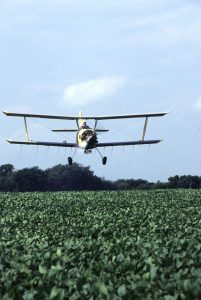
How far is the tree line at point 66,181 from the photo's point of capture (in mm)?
135500

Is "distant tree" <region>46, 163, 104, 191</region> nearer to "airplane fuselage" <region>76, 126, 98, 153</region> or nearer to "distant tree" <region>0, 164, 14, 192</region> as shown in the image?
"distant tree" <region>0, 164, 14, 192</region>

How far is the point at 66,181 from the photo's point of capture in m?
164

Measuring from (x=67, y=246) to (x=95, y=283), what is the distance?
194 inches

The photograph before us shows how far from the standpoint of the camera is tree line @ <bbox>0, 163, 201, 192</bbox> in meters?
136

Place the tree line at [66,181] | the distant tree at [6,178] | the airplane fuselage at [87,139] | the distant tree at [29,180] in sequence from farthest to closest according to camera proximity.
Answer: the distant tree at [6,178] → the distant tree at [29,180] → the tree line at [66,181] → the airplane fuselage at [87,139]

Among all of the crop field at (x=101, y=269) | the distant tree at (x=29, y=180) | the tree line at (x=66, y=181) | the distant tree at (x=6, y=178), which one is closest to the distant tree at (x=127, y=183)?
the tree line at (x=66, y=181)

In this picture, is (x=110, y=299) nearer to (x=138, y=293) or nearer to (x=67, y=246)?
(x=138, y=293)

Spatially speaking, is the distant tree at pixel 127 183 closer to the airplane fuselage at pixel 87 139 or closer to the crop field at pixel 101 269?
the airplane fuselage at pixel 87 139

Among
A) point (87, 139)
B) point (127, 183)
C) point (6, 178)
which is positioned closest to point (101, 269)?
point (87, 139)

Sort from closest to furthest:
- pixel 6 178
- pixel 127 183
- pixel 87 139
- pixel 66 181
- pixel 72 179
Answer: pixel 87 139, pixel 6 178, pixel 127 183, pixel 72 179, pixel 66 181

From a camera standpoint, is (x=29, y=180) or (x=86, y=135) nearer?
(x=86, y=135)

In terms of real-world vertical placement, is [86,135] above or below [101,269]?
above

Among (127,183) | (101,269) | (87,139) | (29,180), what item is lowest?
(101,269)

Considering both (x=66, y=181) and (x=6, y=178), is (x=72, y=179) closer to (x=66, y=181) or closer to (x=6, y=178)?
(x=66, y=181)
